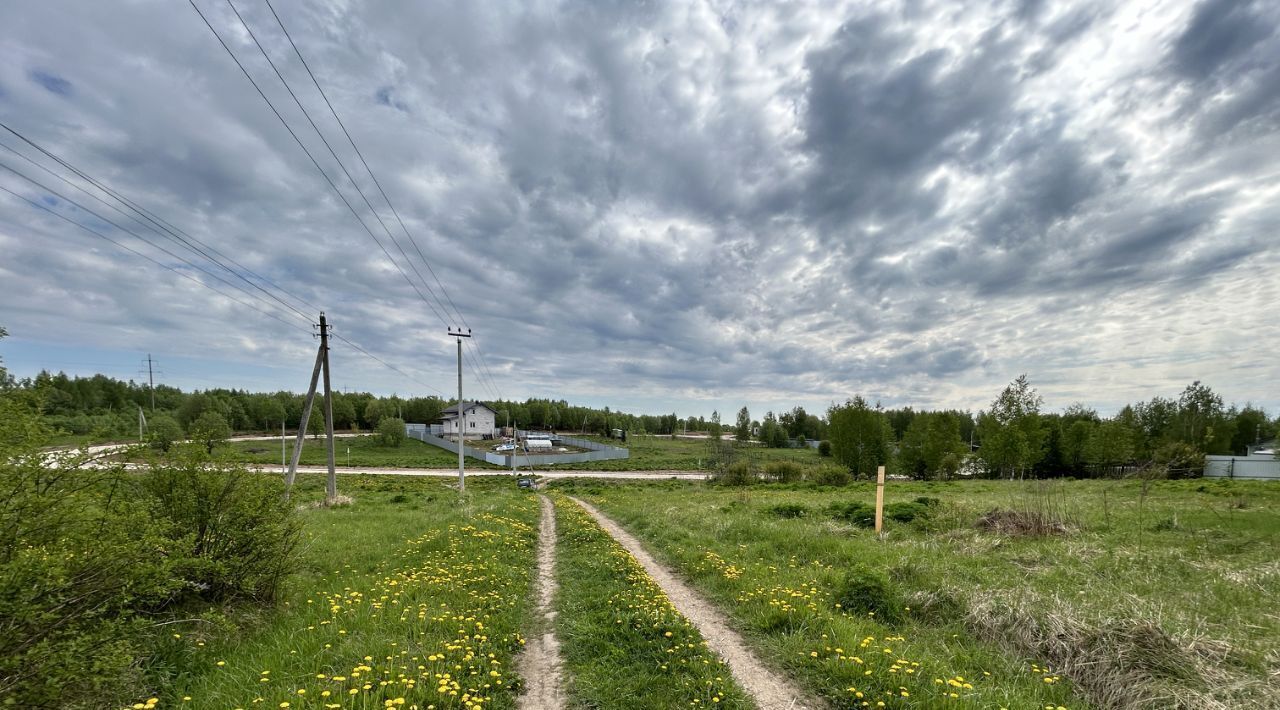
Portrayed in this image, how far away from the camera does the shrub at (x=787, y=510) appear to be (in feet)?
58.3

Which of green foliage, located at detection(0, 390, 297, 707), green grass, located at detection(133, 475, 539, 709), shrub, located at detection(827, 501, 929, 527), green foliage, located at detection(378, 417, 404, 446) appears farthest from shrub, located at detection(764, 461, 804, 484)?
green foliage, located at detection(378, 417, 404, 446)

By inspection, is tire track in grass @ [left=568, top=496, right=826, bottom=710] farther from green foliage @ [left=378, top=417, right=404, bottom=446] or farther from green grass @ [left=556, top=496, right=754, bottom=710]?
green foliage @ [left=378, top=417, right=404, bottom=446]

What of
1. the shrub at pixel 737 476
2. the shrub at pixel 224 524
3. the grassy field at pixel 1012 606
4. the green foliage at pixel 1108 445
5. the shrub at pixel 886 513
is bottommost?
the shrub at pixel 737 476

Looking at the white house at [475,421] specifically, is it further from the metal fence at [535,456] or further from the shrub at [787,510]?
the shrub at [787,510]

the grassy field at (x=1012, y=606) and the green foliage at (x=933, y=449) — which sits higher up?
the grassy field at (x=1012, y=606)

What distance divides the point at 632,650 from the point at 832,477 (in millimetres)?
41563

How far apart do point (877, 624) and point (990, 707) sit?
8.04 ft

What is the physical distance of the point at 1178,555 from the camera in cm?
1035

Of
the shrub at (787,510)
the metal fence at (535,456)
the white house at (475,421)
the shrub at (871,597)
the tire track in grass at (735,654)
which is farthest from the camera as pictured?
the white house at (475,421)

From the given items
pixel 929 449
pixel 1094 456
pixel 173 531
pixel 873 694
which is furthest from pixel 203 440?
pixel 1094 456

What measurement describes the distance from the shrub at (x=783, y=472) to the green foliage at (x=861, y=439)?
1111cm

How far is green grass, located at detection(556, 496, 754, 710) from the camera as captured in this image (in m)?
5.00

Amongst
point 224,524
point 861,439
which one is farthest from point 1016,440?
point 224,524

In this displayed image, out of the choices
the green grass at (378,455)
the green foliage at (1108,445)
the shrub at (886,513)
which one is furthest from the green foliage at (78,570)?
the green foliage at (1108,445)
